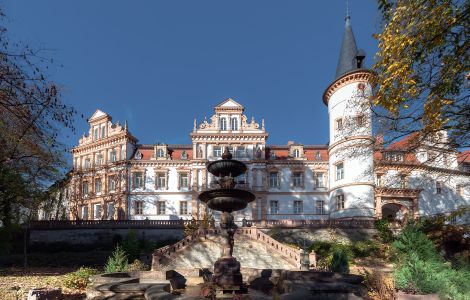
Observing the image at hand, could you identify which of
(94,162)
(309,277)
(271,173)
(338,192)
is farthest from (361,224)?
(94,162)

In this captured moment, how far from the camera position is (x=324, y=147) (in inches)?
1718

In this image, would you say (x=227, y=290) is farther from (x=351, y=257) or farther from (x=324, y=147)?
(x=324, y=147)

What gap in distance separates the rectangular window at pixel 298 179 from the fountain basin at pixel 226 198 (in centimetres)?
3108

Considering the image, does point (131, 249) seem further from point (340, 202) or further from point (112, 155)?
point (340, 202)

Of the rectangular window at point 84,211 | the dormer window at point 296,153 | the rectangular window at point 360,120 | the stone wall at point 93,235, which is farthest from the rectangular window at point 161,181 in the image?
the rectangular window at point 360,120

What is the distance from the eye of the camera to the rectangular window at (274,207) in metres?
40.4

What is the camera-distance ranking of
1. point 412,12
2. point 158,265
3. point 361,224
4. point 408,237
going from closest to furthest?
point 412,12 < point 408,237 < point 158,265 < point 361,224

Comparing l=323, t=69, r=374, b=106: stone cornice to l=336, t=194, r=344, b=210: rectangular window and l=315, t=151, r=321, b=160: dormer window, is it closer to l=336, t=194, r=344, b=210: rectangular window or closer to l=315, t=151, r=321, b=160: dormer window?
l=315, t=151, r=321, b=160: dormer window

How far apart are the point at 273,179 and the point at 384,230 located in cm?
1440

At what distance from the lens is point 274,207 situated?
40.6 m

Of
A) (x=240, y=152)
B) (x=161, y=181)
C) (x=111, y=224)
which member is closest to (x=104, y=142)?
(x=161, y=181)

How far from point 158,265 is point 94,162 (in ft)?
84.5

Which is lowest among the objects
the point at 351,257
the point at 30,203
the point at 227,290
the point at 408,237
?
the point at 351,257

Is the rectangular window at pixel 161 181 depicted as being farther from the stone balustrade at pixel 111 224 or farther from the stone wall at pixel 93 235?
the stone wall at pixel 93 235
